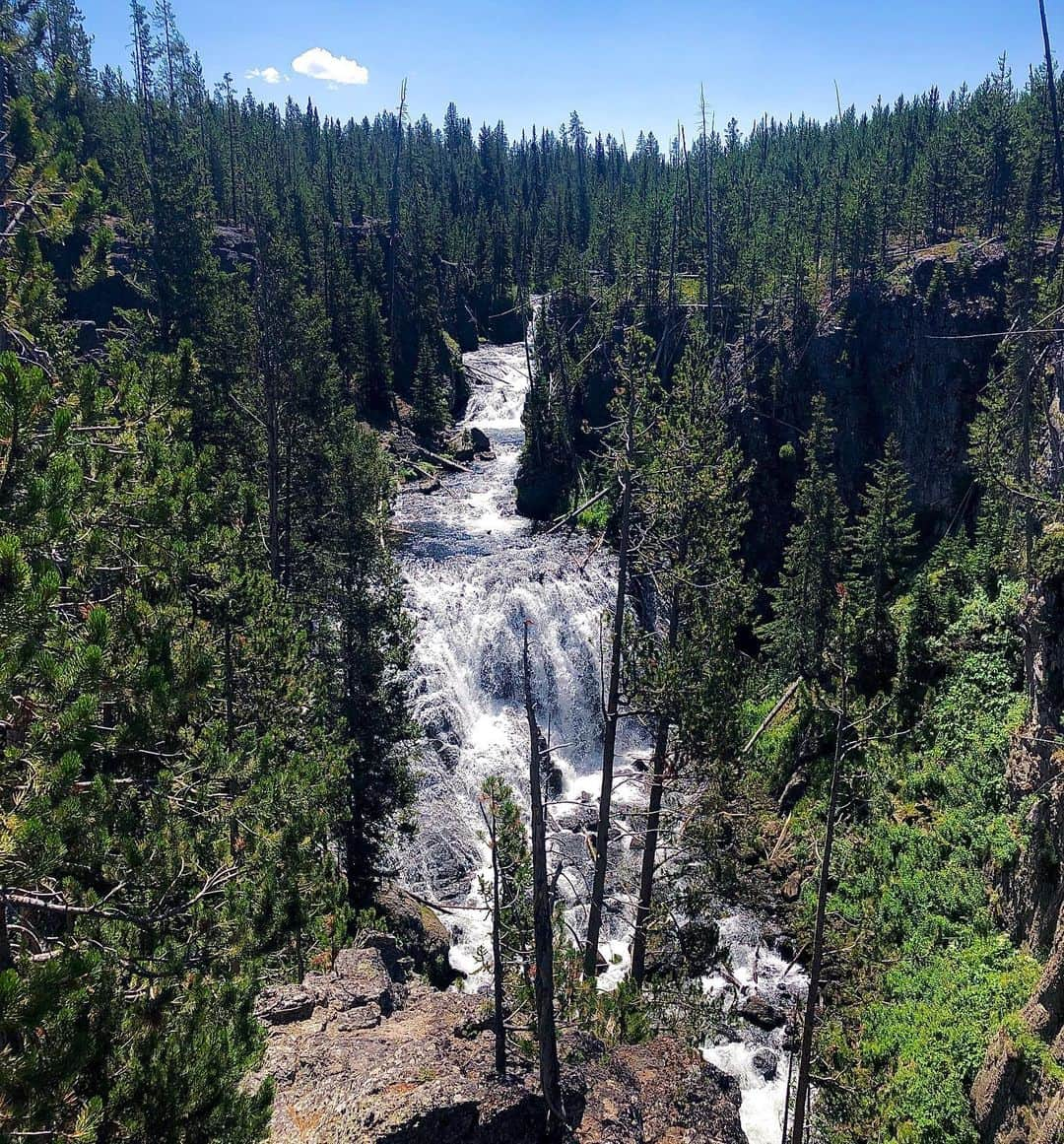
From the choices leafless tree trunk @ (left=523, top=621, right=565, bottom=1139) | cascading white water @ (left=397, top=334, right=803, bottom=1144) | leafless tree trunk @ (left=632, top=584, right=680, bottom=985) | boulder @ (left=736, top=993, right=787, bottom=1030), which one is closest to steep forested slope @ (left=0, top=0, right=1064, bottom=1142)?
leafless tree trunk @ (left=632, top=584, right=680, bottom=985)

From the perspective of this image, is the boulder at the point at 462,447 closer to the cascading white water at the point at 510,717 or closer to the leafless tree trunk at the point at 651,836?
the cascading white water at the point at 510,717

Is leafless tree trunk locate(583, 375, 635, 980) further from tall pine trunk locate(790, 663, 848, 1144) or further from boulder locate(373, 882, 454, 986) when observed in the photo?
boulder locate(373, 882, 454, 986)

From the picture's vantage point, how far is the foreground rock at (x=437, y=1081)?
30.0 ft

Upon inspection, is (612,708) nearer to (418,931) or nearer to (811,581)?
(418,931)

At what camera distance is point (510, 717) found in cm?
→ 2986

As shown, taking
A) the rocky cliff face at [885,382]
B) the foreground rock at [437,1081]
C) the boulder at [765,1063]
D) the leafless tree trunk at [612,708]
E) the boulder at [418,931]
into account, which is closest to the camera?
the foreground rock at [437,1081]

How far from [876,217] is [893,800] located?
4853 cm

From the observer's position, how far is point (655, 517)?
14375mm

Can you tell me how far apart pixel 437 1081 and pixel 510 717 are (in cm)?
2008

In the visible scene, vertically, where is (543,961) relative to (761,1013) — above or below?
above

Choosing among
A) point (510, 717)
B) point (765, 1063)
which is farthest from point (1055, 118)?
point (765, 1063)

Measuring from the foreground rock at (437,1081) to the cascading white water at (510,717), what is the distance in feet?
17.8

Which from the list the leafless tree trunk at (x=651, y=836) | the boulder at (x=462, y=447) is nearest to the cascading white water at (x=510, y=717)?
the leafless tree trunk at (x=651, y=836)

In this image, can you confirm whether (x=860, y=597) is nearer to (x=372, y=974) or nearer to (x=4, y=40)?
(x=372, y=974)
